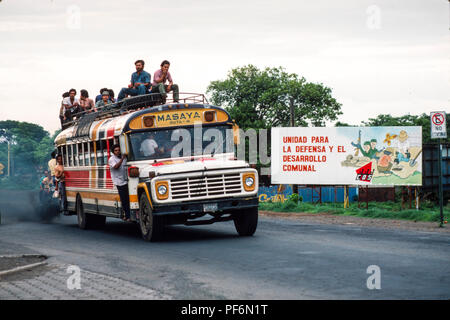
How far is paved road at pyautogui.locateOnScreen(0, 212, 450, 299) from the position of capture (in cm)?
891

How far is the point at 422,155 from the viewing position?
2945 centimetres

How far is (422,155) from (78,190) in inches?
574

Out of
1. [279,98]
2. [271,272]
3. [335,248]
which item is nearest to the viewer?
[271,272]

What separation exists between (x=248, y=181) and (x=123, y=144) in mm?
2803

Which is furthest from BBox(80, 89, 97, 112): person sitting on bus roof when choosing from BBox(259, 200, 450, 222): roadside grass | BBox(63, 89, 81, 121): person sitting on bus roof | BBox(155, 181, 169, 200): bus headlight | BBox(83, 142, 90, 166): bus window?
BBox(259, 200, 450, 222): roadside grass

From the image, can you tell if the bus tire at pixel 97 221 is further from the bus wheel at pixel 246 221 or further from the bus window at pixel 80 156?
the bus wheel at pixel 246 221

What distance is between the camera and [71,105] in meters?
23.2

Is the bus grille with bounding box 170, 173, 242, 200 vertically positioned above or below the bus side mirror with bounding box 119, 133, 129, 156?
below

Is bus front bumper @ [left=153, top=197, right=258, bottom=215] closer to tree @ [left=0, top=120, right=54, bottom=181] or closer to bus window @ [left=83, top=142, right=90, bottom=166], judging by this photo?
bus window @ [left=83, top=142, right=90, bottom=166]

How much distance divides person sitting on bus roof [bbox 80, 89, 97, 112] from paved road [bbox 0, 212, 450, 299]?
16.7 feet

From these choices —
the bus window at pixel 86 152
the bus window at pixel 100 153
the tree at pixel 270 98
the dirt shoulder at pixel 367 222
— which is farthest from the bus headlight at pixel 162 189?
the tree at pixel 270 98

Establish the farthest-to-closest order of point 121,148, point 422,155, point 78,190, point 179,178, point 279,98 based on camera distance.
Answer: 1. point 279,98
2. point 422,155
3. point 78,190
4. point 121,148
5. point 179,178
